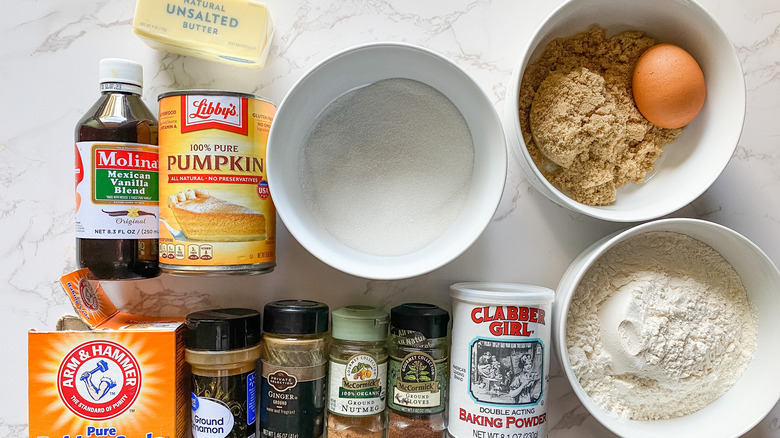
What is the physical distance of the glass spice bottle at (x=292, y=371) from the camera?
71 centimetres

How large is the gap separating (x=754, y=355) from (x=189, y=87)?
959 mm

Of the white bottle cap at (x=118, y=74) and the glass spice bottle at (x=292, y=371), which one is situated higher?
the white bottle cap at (x=118, y=74)

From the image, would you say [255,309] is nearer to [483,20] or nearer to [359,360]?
[359,360]

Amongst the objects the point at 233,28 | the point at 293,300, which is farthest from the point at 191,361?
the point at 233,28

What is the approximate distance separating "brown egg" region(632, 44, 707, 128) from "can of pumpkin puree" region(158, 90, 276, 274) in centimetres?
56

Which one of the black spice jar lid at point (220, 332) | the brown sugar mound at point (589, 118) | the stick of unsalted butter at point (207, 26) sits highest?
the stick of unsalted butter at point (207, 26)

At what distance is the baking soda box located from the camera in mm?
694

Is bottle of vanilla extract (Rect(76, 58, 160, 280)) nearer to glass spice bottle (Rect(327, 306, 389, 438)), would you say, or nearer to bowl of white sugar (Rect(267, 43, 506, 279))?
bowl of white sugar (Rect(267, 43, 506, 279))

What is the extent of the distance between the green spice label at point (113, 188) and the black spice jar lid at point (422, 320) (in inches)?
14.9

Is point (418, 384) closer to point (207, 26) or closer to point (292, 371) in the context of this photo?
point (292, 371)

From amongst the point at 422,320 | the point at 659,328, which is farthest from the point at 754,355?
the point at 422,320

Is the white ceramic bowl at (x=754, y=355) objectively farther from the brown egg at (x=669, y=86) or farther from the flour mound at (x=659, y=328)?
the brown egg at (x=669, y=86)

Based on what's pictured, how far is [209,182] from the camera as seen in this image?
680 millimetres

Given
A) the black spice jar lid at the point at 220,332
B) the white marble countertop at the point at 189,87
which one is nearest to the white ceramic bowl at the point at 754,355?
the white marble countertop at the point at 189,87
